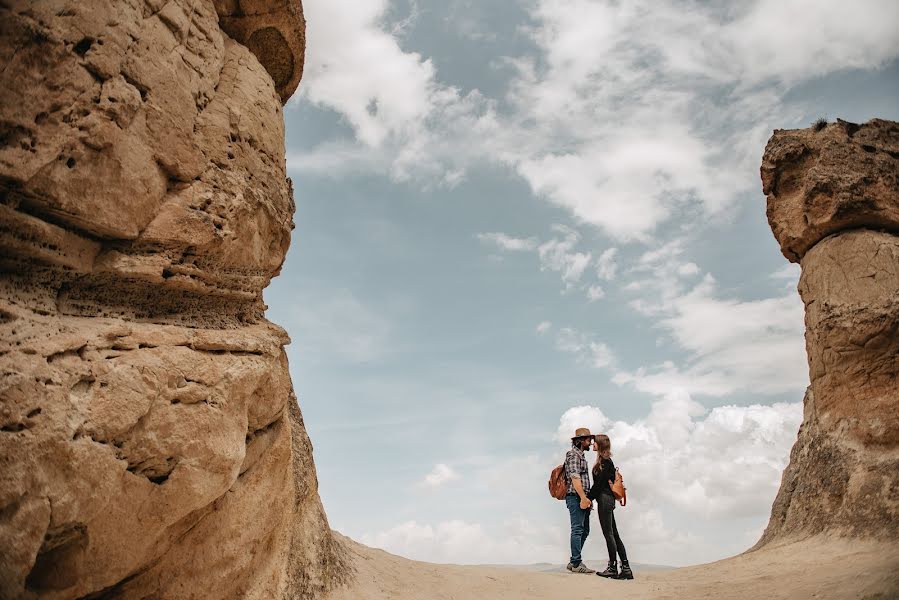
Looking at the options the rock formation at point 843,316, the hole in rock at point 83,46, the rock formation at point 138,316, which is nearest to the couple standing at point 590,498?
the rock formation at point 843,316

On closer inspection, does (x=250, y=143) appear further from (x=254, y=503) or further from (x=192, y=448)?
(x=254, y=503)

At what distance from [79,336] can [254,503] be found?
2.29 meters

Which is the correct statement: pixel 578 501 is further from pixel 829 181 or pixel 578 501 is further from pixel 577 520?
pixel 829 181

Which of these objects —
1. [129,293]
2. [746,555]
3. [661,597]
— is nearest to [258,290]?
[129,293]

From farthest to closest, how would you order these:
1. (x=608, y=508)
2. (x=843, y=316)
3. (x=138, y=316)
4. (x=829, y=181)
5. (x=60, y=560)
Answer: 1. (x=829, y=181)
2. (x=843, y=316)
3. (x=608, y=508)
4. (x=138, y=316)
5. (x=60, y=560)

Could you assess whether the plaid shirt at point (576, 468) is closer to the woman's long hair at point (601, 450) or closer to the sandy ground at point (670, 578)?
the woman's long hair at point (601, 450)

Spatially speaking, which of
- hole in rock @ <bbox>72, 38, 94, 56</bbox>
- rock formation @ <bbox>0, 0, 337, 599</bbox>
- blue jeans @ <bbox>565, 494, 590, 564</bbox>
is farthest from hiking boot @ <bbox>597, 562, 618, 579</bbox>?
hole in rock @ <bbox>72, 38, 94, 56</bbox>

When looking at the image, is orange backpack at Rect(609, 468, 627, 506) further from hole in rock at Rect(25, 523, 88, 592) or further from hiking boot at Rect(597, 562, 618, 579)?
hole in rock at Rect(25, 523, 88, 592)

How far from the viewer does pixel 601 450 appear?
9422 millimetres

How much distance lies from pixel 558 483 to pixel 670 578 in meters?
2.10

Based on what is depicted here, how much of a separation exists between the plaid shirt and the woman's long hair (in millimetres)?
194

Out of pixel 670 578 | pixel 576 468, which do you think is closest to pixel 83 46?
pixel 576 468

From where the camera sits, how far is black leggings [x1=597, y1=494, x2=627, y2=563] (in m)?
9.14

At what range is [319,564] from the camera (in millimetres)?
6746
